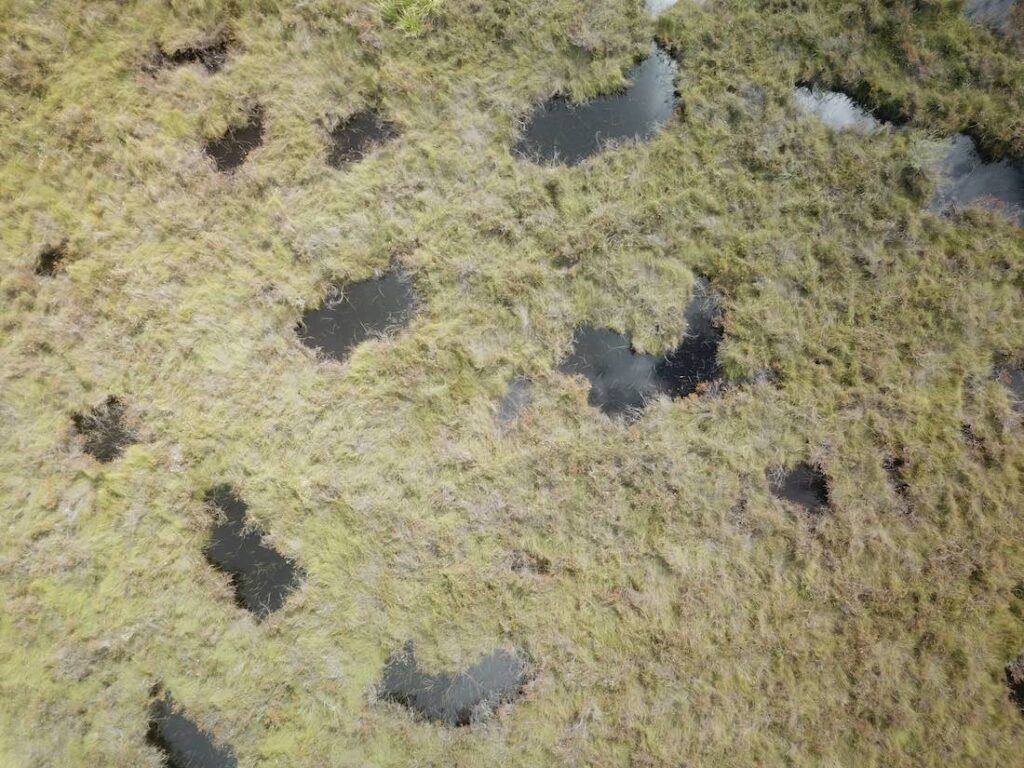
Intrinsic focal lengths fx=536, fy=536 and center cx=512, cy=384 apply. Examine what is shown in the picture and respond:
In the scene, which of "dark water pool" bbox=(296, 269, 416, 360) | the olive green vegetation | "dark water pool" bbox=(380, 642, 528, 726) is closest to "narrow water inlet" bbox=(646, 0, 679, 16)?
the olive green vegetation

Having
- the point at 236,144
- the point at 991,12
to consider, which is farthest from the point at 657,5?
the point at 236,144

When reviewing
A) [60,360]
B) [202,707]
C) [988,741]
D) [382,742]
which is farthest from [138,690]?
[988,741]

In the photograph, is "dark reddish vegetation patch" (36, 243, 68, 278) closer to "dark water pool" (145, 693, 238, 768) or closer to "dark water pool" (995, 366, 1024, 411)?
"dark water pool" (145, 693, 238, 768)

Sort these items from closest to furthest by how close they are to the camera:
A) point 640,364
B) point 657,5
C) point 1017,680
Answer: point 1017,680 < point 640,364 < point 657,5

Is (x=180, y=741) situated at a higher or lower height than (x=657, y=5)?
lower

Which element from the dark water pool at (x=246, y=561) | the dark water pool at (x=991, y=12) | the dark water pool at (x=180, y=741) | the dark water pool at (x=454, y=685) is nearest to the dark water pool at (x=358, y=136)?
the dark water pool at (x=246, y=561)

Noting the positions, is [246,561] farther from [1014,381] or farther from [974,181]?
[974,181]

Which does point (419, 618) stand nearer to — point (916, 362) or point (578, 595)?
point (578, 595)

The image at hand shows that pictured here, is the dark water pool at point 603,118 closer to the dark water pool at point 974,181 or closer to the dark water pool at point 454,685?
the dark water pool at point 974,181
